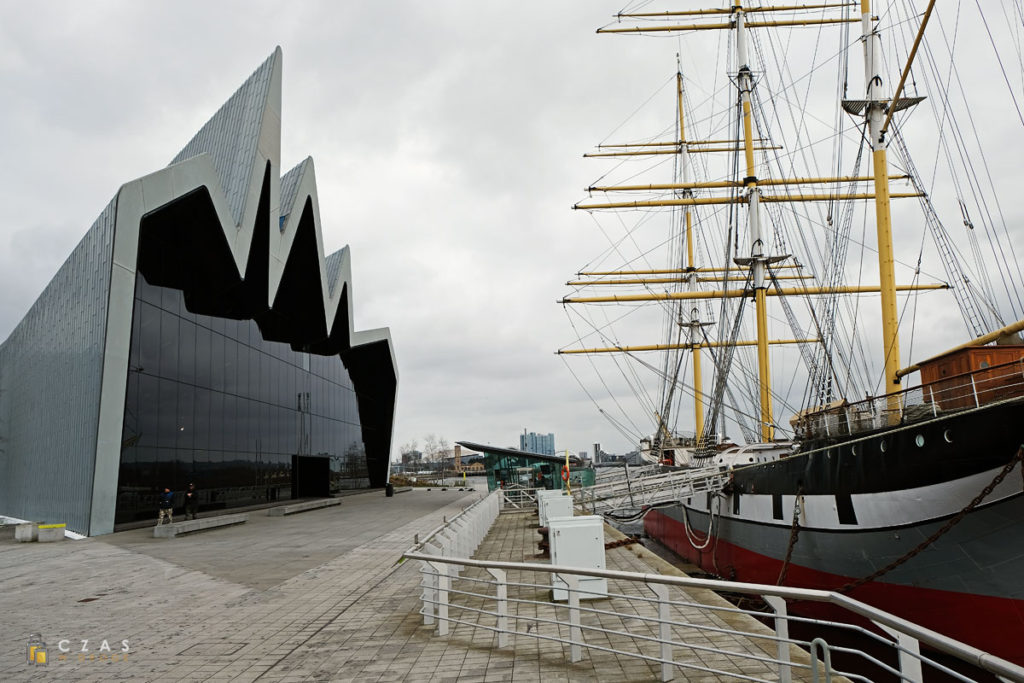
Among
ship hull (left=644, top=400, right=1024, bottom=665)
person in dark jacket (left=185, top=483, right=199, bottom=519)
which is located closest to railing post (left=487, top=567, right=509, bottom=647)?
ship hull (left=644, top=400, right=1024, bottom=665)

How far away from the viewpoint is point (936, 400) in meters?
14.6

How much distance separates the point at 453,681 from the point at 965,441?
422 inches

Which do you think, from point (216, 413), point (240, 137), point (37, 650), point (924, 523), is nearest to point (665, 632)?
point (37, 650)

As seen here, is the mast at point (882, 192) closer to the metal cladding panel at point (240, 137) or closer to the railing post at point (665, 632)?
the railing post at point (665, 632)

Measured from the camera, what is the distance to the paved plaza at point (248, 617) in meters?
6.90

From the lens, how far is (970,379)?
13.8m

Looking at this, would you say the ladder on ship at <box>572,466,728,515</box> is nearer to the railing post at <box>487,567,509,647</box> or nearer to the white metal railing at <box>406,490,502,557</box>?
the white metal railing at <box>406,490,502,557</box>

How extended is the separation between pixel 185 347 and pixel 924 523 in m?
23.0

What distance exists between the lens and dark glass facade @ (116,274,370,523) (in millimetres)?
21641

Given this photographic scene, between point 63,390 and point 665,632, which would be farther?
point 63,390

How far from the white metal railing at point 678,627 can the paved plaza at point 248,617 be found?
0.41 metres

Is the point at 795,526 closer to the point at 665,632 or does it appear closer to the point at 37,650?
the point at 665,632

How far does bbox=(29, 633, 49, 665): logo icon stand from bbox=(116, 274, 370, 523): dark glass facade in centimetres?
1351

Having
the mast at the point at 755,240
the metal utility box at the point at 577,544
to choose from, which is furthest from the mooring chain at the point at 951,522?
the mast at the point at 755,240
